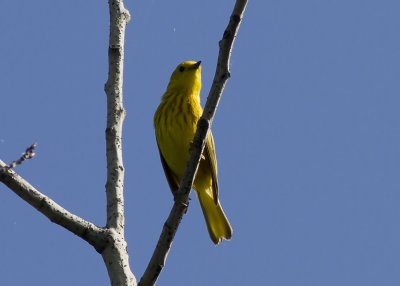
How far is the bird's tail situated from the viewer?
7273 millimetres

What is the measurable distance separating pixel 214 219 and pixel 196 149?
12.5 feet

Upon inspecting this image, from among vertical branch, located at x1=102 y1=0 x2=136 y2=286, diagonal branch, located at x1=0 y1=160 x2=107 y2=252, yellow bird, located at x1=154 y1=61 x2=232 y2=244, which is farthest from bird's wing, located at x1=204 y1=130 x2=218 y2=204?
diagonal branch, located at x1=0 y1=160 x2=107 y2=252

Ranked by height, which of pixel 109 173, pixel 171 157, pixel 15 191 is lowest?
pixel 15 191

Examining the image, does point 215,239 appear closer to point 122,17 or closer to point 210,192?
point 210,192

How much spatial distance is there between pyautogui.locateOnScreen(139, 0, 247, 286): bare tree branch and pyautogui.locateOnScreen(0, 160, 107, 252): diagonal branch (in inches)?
19.2

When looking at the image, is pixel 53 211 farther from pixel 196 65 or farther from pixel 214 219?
pixel 196 65

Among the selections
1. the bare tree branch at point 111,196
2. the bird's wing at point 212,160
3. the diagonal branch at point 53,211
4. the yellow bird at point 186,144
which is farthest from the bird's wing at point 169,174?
the diagonal branch at point 53,211

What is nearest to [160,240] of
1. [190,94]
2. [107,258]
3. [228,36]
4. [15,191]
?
[107,258]

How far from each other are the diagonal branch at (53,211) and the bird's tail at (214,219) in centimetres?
332

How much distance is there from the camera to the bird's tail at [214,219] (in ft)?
23.9

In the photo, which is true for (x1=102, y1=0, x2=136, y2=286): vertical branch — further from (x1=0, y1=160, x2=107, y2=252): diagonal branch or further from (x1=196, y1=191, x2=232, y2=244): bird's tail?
(x1=196, y1=191, x2=232, y2=244): bird's tail

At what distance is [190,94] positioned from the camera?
7.62m

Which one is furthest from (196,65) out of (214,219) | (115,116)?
(115,116)

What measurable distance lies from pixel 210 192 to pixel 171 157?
2.21 ft
